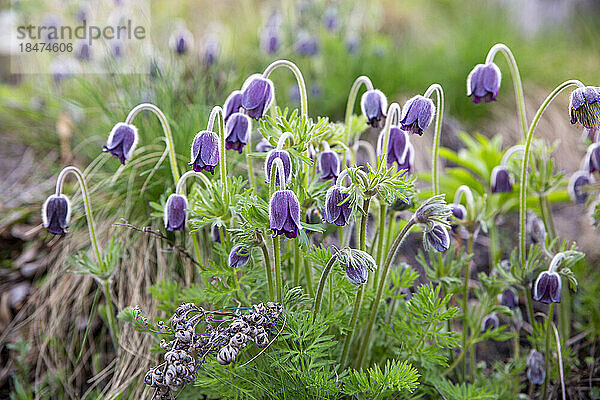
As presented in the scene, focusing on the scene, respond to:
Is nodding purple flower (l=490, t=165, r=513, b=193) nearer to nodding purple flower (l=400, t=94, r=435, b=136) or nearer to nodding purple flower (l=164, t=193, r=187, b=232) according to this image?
nodding purple flower (l=400, t=94, r=435, b=136)

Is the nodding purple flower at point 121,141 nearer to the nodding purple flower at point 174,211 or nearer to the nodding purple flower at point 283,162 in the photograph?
the nodding purple flower at point 174,211

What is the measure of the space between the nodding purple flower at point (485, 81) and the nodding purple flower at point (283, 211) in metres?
0.71

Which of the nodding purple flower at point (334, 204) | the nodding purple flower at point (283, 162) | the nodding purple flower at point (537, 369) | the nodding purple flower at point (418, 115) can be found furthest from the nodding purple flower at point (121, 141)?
the nodding purple flower at point (537, 369)

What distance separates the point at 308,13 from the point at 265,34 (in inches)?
25.7

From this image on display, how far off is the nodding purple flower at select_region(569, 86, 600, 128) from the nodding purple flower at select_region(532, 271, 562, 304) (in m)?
0.43

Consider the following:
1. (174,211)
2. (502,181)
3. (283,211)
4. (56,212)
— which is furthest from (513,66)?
(56,212)

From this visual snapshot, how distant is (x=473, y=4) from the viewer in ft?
17.2

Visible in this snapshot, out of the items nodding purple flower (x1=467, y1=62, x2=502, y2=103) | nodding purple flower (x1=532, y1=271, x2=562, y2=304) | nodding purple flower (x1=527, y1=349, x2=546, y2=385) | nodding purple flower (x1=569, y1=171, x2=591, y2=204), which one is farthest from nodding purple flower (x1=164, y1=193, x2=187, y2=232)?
nodding purple flower (x1=569, y1=171, x2=591, y2=204)

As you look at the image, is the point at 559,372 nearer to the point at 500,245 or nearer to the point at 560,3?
the point at 500,245

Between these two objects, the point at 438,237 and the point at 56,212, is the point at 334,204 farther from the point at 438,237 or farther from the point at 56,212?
the point at 56,212

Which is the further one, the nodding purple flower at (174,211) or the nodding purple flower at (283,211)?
the nodding purple flower at (174,211)

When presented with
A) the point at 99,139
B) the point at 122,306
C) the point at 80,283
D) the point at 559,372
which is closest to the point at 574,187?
the point at 559,372

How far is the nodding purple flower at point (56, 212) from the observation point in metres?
1.56

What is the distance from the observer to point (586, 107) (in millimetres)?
1396
